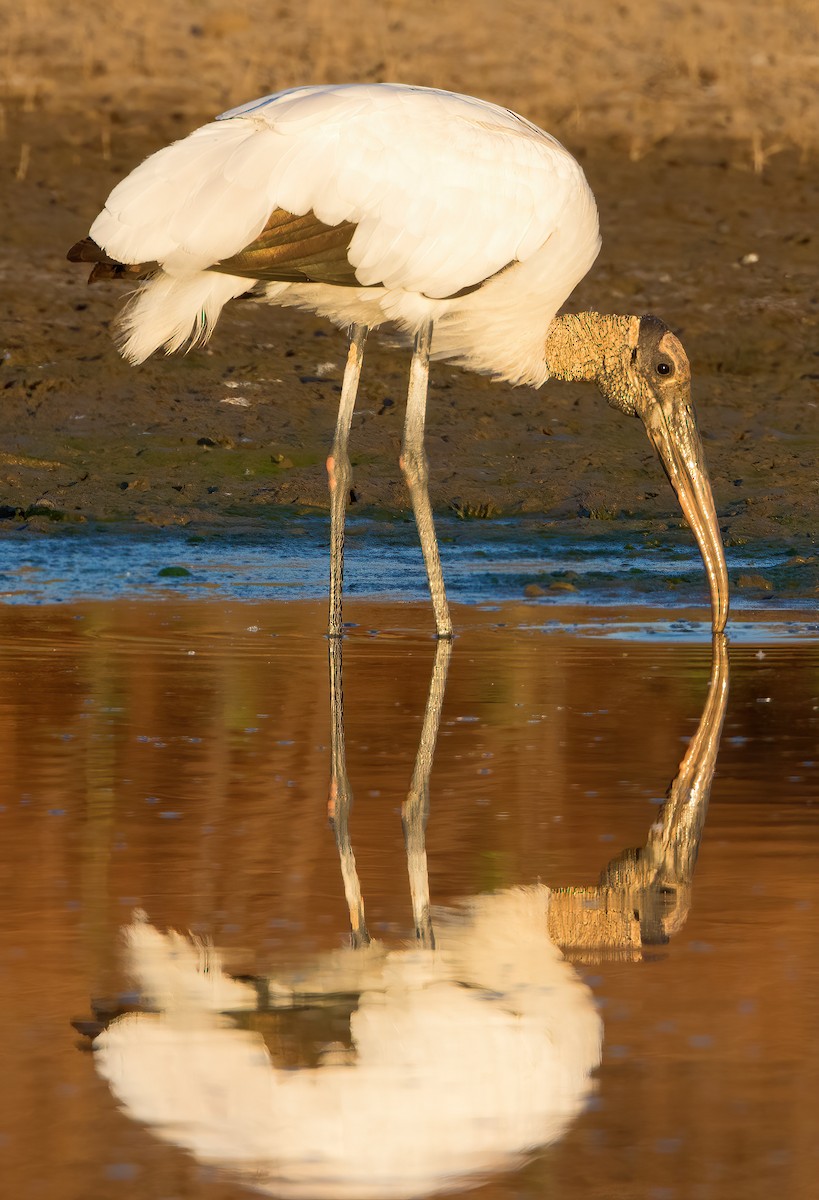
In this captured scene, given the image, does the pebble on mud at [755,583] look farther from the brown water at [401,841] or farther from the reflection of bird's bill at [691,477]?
the brown water at [401,841]

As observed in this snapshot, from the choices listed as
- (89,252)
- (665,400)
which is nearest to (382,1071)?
(89,252)

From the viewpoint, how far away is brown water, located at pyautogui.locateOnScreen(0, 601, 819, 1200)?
3.42 m

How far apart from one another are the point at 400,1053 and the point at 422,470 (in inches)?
215

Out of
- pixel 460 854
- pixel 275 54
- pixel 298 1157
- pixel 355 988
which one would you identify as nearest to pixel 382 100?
pixel 460 854

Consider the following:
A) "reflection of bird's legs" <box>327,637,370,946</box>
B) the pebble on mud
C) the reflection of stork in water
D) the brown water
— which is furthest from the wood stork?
the reflection of stork in water

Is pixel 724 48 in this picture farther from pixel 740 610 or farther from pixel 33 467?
pixel 740 610

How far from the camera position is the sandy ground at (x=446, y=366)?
1242 centimetres

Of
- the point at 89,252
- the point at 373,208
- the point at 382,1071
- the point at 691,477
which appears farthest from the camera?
the point at 691,477

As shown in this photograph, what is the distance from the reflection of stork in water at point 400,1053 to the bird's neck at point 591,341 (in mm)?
4986

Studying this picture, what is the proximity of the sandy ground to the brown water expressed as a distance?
358 centimetres

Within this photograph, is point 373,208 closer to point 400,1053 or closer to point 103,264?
point 103,264

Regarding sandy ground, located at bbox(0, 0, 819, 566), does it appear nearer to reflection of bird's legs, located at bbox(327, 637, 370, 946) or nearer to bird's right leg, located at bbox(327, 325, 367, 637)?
bird's right leg, located at bbox(327, 325, 367, 637)

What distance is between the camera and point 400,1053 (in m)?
3.79

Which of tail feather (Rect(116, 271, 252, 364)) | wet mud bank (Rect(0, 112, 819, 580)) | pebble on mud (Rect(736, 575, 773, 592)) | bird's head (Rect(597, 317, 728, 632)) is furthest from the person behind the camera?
wet mud bank (Rect(0, 112, 819, 580))
